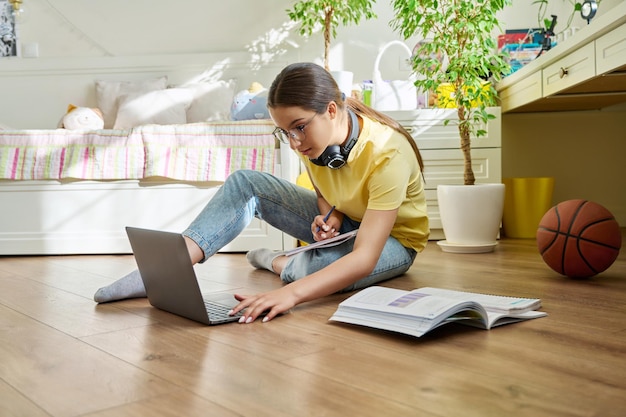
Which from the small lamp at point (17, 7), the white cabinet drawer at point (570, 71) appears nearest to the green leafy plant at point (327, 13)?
the white cabinet drawer at point (570, 71)

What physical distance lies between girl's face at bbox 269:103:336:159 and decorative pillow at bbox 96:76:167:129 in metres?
2.43

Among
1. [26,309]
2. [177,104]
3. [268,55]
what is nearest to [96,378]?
[26,309]

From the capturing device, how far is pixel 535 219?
347cm

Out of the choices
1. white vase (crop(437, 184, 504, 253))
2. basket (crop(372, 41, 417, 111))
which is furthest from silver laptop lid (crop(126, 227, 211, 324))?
basket (crop(372, 41, 417, 111))

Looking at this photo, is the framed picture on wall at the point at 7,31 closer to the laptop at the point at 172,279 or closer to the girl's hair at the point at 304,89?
the laptop at the point at 172,279

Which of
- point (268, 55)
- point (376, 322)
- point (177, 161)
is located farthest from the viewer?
point (268, 55)

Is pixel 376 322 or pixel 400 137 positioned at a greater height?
pixel 400 137

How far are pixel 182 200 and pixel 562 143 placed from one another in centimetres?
224

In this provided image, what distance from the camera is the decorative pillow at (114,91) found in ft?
12.7

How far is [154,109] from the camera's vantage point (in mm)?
3668

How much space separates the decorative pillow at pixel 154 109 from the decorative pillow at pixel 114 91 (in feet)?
0.37

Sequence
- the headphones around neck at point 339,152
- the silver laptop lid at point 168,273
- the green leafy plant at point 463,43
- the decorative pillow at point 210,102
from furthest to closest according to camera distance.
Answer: the decorative pillow at point 210,102
the green leafy plant at point 463,43
the headphones around neck at point 339,152
the silver laptop lid at point 168,273

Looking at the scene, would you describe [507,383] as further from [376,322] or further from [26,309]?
[26,309]

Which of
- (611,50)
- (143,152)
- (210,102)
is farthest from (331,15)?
(611,50)
